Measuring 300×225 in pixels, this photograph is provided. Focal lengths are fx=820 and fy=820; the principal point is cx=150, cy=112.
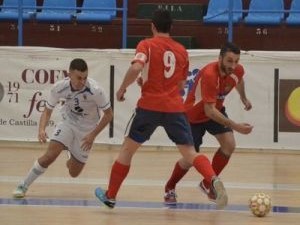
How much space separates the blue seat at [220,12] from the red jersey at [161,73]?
Result: 9759mm

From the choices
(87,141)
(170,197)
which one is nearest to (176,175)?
(170,197)

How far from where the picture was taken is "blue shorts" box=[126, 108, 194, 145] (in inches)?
309

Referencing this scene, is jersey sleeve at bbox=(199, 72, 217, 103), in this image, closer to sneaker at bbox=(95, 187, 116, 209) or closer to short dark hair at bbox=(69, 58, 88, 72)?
short dark hair at bbox=(69, 58, 88, 72)

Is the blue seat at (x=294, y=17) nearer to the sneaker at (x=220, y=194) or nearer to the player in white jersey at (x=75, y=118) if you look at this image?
the player in white jersey at (x=75, y=118)

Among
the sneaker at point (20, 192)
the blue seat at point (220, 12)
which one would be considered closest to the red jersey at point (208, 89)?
the sneaker at point (20, 192)

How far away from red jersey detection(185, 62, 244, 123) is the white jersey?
92 centimetres

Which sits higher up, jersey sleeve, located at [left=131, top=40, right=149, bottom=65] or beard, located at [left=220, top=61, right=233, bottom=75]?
jersey sleeve, located at [left=131, top=40, right=149, bottom=65]

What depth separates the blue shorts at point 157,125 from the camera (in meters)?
7.84

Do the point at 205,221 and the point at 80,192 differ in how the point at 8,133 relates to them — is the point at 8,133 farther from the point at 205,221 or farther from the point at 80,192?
the point at 205,221

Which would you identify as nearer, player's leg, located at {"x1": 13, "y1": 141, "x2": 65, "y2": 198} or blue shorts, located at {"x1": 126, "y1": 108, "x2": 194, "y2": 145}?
blue shorts, located at {"x1": 126, "y1": 108, "x2": 194, "y2": 145}

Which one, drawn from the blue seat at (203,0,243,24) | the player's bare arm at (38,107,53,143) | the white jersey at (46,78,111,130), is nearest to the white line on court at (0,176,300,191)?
the white jersey at (46,78,111,130)

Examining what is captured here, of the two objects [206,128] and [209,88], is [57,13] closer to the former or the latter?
[206,128]

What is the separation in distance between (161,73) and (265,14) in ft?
36.2

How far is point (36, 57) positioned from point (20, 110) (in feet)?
3.20
